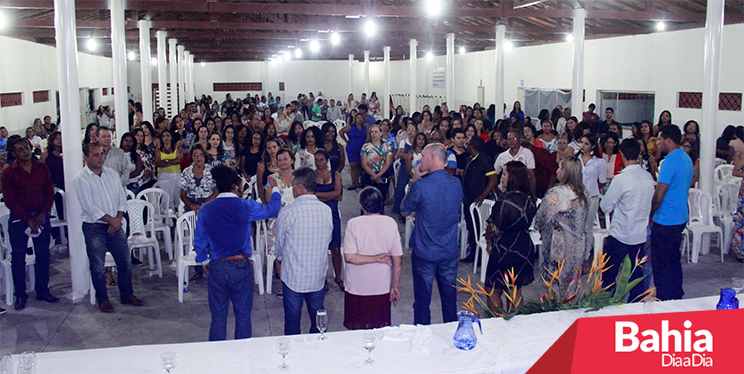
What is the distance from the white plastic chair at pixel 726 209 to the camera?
6.91 m

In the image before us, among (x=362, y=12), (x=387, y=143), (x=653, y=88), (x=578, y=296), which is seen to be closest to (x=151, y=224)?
(x=387, y=143)

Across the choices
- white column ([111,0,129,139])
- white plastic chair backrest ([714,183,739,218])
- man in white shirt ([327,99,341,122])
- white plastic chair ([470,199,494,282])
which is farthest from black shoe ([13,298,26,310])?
man in white shirt ([327,99,341,122])

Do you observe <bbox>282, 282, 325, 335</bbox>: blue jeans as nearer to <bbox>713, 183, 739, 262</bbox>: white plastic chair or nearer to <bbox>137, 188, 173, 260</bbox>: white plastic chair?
<bbox>137, 188, 173, 260</bbox>: white plastic chair

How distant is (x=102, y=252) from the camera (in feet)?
16.7

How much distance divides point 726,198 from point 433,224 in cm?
457

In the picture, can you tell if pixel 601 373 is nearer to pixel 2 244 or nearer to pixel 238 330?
pixel 238 330

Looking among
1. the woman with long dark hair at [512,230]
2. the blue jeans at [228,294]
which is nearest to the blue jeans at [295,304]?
the blue jeans at [228,294]

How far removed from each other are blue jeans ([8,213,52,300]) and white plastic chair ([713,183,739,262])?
20.9 feet

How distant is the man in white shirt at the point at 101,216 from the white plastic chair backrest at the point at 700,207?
5487 mm

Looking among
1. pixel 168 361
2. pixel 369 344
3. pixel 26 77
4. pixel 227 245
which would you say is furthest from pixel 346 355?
pixel 26 77

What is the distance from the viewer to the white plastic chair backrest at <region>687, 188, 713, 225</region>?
6.73m

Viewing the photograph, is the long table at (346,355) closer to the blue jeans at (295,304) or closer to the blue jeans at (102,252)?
the blue jeans at (295,304)

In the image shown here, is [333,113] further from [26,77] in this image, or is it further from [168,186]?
[168,186]

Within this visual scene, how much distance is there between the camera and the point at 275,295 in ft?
18.5
